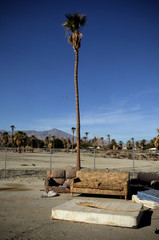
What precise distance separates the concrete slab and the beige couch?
2419mm

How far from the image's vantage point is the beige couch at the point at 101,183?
28.1 ft

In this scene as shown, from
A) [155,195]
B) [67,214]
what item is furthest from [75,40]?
[67,214]

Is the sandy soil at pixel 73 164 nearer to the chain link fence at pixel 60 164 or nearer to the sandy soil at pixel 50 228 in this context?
the chain link fence at pixel 60 164

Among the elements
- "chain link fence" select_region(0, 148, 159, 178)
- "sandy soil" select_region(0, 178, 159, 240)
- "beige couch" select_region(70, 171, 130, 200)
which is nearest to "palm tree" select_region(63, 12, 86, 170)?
"chain link fence" select_region(0, 148, 159, 178)

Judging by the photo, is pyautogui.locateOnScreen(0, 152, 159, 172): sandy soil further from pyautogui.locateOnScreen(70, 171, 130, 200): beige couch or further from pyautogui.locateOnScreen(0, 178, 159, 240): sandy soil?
pyautogui.locateOnScreen(0, 178, 159, 240): sandy soil

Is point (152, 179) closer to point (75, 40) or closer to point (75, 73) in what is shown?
point (75, 73)

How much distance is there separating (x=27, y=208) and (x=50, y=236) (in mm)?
2503

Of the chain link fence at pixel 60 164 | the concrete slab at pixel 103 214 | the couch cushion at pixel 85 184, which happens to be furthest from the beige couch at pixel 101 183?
the chain link fence at pixel 60 164

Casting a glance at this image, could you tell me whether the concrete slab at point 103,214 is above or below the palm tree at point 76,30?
below

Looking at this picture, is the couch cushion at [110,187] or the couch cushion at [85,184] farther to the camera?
the couch cushion at [85,184]

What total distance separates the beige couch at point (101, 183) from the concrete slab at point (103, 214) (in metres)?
2.42

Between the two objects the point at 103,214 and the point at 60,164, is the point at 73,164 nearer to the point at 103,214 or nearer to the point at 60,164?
the point at 60,164

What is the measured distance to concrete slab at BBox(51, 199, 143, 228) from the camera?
209 inches

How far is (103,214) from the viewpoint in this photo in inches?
213
